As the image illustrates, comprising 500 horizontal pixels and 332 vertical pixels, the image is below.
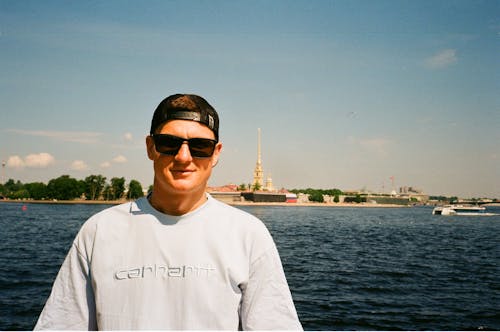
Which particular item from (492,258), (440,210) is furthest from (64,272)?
(440,210)

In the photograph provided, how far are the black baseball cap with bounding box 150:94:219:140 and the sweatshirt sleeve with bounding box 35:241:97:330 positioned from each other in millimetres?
641

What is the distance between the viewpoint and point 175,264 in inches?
67.4

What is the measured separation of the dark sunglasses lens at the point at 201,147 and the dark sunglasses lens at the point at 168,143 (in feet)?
0.18

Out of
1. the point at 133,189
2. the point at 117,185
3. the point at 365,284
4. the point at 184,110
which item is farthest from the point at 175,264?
the point at 117,185

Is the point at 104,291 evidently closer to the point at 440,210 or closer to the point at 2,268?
the point at 2,268

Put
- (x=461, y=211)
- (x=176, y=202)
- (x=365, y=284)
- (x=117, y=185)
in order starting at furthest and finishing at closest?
(x=117, y=185)
(x=461, y=211)
(x=365, y=284)
(x=176, y=202)

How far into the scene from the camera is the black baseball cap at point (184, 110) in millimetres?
1801

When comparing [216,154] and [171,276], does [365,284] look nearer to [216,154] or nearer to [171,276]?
[216,154]

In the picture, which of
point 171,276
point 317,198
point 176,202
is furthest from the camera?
point 317,198

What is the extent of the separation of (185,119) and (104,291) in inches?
30.6

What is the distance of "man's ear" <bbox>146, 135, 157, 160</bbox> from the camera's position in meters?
1.91

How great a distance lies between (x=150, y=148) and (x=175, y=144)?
0.14m

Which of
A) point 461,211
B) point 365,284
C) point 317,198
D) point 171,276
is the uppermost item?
point 171,276

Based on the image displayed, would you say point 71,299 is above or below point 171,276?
A: below
